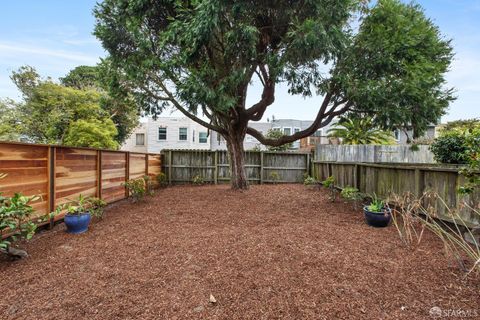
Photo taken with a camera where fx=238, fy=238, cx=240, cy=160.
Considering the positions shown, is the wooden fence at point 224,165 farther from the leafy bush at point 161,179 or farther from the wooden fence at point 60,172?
the wooden fence at point 60,172

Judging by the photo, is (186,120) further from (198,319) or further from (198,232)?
(198,319)

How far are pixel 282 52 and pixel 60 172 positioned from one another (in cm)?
548

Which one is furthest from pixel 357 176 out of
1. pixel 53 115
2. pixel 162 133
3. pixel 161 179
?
pixel 162 133

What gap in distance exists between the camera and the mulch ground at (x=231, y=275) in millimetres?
1947

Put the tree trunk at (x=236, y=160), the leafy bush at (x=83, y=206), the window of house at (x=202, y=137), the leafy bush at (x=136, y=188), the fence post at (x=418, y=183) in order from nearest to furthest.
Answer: the leafy bush at (x=83, y=206) < the fence post at (x=418, y=183) < the leafy bush at (x=136, y=188) < the tree trunk at (x=236, y=160) < the window of house at (x=202, y=137)

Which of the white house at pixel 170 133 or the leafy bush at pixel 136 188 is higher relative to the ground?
the white house at pixel 170 133

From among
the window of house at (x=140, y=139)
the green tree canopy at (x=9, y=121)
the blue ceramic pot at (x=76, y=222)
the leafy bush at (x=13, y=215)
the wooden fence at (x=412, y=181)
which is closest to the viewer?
the leafy bush at (x=13, y=215)

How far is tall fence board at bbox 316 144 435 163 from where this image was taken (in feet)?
35.4

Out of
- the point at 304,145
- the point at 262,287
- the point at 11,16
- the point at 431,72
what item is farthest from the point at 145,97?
the point at 304,145

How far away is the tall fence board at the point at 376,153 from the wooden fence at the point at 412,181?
4856mm

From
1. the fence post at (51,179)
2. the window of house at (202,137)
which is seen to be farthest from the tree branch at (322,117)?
the window of house at (202,137)

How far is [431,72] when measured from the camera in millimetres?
6441

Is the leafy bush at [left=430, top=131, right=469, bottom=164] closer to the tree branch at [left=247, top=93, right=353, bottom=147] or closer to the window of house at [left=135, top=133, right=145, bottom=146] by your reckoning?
the tree branch at [left=247, top=93, right=353, bottom=147]

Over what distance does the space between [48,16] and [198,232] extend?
7.03 m
